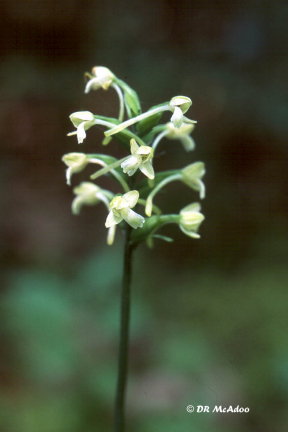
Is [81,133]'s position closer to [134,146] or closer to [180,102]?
[134,146]

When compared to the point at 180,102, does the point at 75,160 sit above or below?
below

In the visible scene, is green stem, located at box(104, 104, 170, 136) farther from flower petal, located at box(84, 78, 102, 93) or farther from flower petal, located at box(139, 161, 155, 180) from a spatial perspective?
flower petal, located at box(84, 78, 102, 93)

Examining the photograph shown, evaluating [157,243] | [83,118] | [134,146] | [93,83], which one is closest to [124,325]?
[134,146]

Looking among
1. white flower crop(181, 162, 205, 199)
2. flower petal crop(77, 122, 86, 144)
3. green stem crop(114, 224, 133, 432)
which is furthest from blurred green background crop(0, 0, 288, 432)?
flower petal crop(77, 122, 86, 144)

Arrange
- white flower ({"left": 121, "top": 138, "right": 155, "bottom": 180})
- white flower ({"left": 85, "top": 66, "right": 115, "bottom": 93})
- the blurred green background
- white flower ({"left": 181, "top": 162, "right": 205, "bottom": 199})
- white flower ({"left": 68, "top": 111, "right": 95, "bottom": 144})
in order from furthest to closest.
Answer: the blurred green background, white flower ({"left": 181, "top": 162, "right": 205, "bottom": 199}), white flower ({"left": 85, "top": 66, "right": 115, "bottom": 93}), white flower ({"left": 68, "top": 111, "right": 95, "bottom": 144}), white flower ({"left": 121, "top": 138, "right": 155, "bottom": 180})

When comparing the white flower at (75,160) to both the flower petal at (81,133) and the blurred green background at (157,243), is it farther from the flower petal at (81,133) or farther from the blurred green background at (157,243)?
the blurred green background at (157,243)

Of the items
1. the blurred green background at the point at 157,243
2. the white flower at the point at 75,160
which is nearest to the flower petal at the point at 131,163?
the white flower at the point at 75,160
